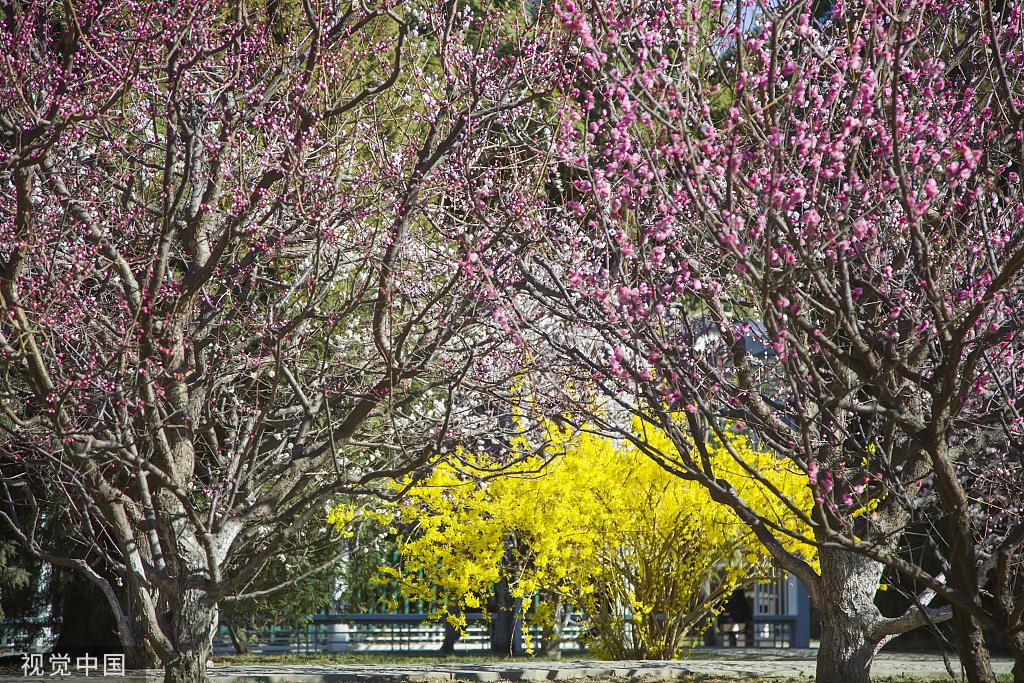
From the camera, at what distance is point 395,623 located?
70.3 feet

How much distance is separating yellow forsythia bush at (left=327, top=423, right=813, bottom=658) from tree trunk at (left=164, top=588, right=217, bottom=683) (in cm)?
440

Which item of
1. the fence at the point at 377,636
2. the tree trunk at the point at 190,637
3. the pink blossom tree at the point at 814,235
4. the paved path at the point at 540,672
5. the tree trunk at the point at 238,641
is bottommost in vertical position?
the fence at the point at 377,636

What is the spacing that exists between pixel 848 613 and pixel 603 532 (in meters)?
4.35

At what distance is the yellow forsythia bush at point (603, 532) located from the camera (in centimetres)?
1187

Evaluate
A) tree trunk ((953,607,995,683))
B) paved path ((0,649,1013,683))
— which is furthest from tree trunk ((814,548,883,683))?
paved path ((0,649,1013,683))

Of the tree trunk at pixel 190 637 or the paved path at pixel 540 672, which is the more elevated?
the tree trunk at pixel 190 637

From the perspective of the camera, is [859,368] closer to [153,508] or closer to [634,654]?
[153,508]

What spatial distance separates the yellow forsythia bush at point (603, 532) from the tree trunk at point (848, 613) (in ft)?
10.4

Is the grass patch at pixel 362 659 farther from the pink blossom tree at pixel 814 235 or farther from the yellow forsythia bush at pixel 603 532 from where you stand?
the pink blossom tree at pixel 814 235

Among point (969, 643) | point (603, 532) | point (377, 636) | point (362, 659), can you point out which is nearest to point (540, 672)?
point (603, 532)

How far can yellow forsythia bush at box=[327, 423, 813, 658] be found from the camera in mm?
11867

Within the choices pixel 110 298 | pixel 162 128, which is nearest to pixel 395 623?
pixel 162 128

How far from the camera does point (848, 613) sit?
8266 millimetres

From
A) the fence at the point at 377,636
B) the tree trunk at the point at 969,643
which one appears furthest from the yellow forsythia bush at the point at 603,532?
the fence at the point at 377,636
